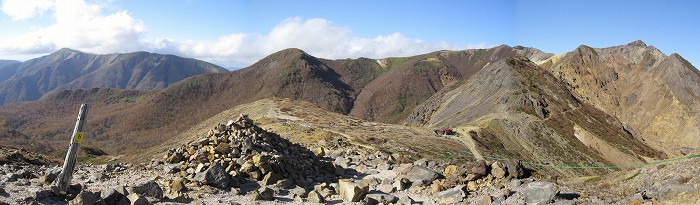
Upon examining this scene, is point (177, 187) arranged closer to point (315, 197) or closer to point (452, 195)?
point (315, 197)

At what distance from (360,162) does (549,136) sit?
6009 cm

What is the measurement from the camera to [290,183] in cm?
2145

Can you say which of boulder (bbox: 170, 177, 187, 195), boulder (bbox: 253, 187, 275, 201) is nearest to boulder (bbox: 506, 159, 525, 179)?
boulder (bbox: 253, 187, 275, 201)

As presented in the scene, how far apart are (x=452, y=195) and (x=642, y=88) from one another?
12826 cm

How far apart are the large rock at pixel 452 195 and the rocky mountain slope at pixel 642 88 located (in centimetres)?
9694

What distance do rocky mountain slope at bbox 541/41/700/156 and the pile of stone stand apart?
3840 inches

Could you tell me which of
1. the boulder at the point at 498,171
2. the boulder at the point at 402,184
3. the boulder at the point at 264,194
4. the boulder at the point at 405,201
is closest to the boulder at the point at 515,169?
the boulder at the point at 498,171

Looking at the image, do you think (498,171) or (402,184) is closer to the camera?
(498,171)

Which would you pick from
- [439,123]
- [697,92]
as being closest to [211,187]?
[439,123]

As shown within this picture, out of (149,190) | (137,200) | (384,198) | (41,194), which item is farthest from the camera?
(384,198)

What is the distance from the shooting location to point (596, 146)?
81812mm

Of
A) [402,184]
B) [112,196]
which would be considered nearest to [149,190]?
[112,196]

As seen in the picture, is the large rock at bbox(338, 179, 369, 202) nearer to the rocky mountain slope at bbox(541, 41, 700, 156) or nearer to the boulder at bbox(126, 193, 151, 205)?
the boulder at bbox(126, 193, 151, 205)

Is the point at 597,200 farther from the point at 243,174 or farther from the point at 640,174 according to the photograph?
the point at 243,174
